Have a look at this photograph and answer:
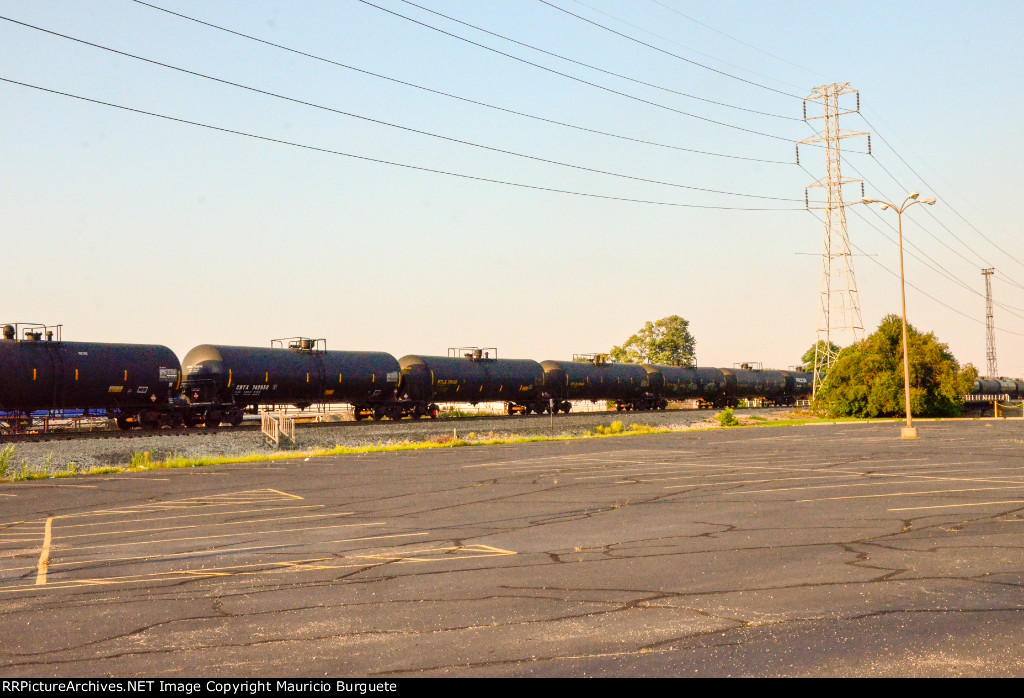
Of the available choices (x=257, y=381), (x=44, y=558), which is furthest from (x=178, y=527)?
(x=257, y=381)

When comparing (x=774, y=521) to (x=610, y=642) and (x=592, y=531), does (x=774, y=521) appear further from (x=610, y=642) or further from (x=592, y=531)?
(x=610, y=642)

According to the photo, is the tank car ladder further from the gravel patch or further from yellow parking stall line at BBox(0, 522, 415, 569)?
yellow parking stall line at BBox(0, 522, 415, 569)

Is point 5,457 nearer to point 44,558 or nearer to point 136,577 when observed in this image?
point 44,558

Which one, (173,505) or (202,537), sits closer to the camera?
(202,537)

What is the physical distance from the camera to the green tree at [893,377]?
5441cm

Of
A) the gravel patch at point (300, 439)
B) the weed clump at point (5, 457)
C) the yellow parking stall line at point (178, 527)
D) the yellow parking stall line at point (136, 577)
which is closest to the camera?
the yellow parking stall line at point (136, 577)

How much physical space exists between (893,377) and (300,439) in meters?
37.6

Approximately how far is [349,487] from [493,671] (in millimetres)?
13871

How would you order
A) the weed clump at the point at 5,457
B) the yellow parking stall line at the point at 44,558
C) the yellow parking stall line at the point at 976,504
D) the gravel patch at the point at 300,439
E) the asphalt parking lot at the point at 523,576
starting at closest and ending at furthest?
the asphalt parking lot at the point at 523,576 < the yellow parking stall line at the point at 44,558 < the yellow parking stall line at the point at 976,504 < the weed clump at the point at 5,457 < the gravel patch at the point at 300,439

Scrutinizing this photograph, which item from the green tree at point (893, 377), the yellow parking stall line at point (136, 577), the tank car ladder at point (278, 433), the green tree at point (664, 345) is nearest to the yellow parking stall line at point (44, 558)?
the yellow parking stall line at point (136, 577)

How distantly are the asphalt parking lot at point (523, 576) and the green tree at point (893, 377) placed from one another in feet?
120

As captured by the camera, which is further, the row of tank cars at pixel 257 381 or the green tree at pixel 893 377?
the green tree at pixel 893 377

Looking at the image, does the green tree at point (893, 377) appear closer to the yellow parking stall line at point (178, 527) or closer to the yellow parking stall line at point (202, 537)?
the yellow parking stall line at point (178, 527)

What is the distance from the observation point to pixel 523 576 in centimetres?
962
